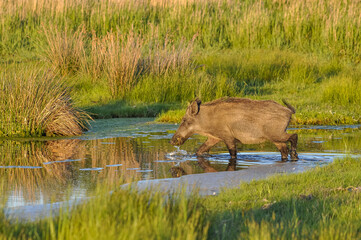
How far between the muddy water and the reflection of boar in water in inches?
12.2

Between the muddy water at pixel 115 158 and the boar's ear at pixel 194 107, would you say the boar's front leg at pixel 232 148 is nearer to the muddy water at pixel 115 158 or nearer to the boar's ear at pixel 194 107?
the muddy water at pixel 115 158

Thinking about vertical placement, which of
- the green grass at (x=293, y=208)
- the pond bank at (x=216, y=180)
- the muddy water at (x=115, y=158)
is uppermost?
the green grass at (x=293, y=208)

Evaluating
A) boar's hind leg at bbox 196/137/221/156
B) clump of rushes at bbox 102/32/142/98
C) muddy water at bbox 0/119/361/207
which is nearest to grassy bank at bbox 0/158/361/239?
muddy water at bbox 0/119/361/207

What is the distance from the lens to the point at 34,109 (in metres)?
12.3

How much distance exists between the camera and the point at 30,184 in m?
7.73

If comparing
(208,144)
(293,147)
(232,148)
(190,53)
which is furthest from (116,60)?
(293,147)

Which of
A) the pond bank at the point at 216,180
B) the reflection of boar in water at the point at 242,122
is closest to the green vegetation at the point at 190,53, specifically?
the reflection of boar in water at the point at 242,122

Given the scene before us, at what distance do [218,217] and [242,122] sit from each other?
405 centimetres

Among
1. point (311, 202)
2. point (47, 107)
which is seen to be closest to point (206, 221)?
point (311, 202)

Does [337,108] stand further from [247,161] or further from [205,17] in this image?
[205,17]

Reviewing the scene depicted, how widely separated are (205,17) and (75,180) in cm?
1665

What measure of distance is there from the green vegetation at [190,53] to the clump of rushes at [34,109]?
105mm

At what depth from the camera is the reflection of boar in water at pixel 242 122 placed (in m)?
9.48

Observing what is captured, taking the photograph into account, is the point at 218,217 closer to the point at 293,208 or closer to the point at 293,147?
the point at 293,208
